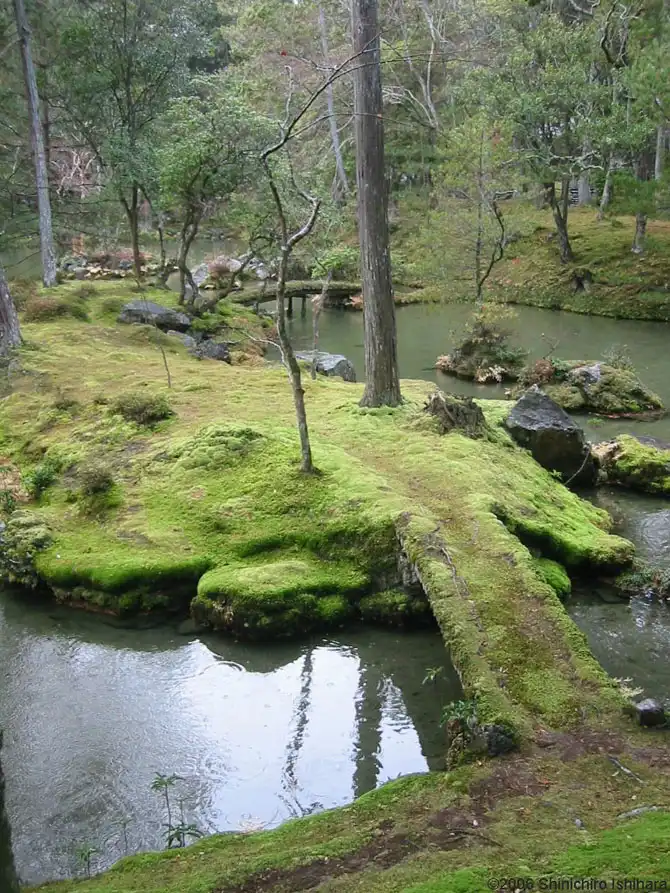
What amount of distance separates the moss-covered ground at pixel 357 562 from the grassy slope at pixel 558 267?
1073 cm

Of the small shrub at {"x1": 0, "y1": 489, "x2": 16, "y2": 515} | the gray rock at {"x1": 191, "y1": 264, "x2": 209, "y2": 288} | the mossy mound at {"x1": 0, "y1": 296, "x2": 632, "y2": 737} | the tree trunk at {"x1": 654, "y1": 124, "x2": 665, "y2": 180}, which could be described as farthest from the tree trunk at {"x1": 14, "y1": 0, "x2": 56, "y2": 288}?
the tree trunk at {"x1": 654, "y1": 124, "x2": 665, "y2": 180}

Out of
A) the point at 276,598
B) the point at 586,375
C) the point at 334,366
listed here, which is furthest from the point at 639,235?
the point at 276,598

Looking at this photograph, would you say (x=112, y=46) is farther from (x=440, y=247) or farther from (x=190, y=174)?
(x=440, y=247)

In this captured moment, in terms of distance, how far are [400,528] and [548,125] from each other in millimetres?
24057

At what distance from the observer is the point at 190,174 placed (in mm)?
22844

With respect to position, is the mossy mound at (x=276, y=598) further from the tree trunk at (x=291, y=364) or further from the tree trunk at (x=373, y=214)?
the tree trunk at (x=373, y=214)

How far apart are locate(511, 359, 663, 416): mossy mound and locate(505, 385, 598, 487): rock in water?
459cm

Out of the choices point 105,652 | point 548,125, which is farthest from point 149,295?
point 105,652

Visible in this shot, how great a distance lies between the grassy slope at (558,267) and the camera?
26.4 metres

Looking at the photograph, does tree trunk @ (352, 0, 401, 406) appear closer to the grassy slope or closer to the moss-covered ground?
the moss-covered ground

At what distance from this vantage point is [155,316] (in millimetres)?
23828

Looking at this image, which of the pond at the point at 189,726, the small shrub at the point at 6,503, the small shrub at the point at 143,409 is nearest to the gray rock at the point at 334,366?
the small shrub at the point at 143,409

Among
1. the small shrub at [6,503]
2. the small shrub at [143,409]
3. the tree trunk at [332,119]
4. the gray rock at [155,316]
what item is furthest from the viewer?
the tree trunk at [332,119]

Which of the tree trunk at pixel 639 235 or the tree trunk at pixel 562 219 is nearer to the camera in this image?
the tree trunk at pixel 639 235
